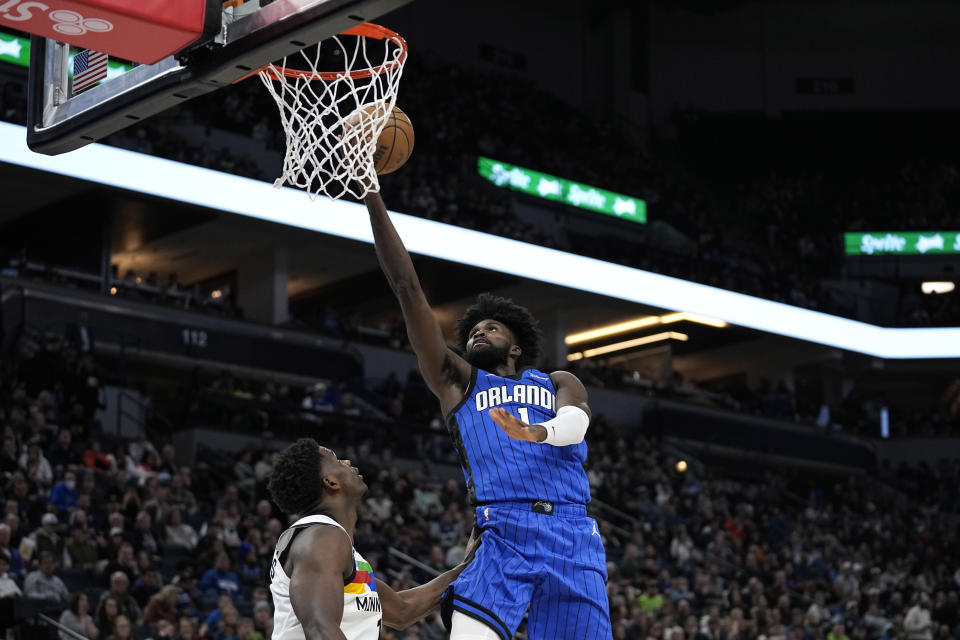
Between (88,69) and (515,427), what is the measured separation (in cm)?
223

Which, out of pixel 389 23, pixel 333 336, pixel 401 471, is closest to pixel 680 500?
pixel 401 471

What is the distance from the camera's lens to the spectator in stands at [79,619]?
410 inches

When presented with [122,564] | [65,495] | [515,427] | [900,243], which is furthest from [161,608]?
[900,243]

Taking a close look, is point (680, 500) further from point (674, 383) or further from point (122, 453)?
point (122, 453)

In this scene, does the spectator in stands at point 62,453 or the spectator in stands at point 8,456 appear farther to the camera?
the spectator in stands at point 62,453

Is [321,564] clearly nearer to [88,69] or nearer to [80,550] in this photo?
[88,69]

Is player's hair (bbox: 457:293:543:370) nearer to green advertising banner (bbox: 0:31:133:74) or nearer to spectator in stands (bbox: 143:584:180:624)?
spectator in stands (bbox: 143:584:180:624)

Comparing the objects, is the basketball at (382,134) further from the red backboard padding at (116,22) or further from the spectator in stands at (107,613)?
the spectator in stands at (107,613)

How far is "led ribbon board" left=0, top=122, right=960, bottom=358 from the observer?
20422 mm

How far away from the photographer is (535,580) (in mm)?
4789

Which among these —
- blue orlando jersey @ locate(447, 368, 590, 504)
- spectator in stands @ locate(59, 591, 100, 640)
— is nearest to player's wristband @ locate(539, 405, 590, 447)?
blue orlando jersey @ locate(447, 368, 590, 504)

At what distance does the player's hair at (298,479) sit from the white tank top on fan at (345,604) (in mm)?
123

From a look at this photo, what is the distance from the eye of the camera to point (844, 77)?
3609cm

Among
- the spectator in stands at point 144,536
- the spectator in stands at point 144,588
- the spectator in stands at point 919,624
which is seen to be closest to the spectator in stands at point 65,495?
the spectator in stands at point 144,536
